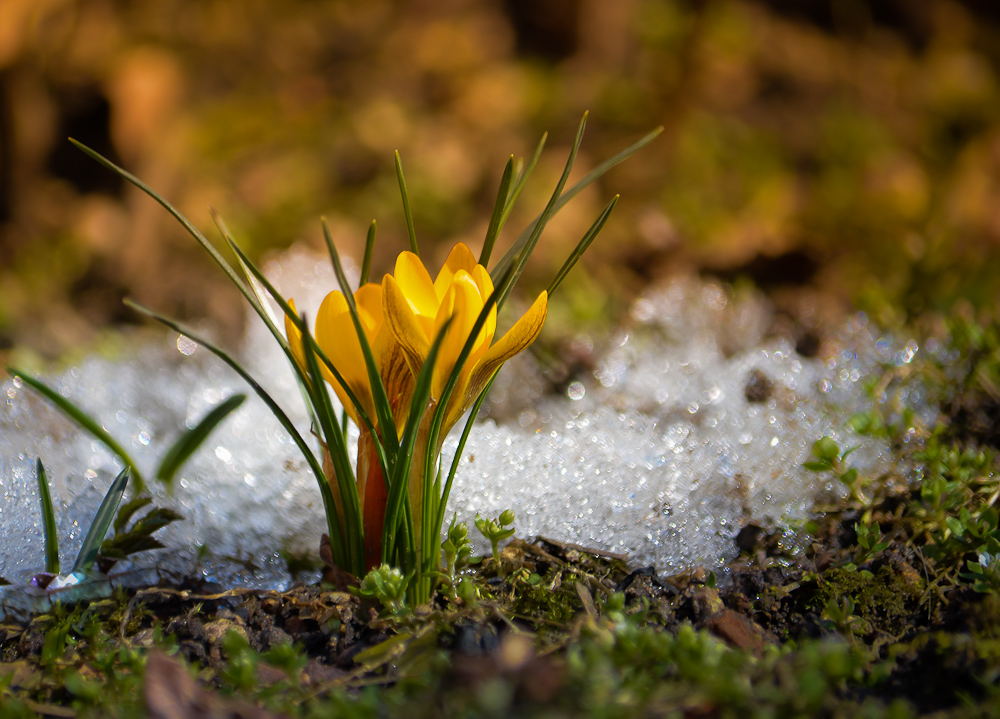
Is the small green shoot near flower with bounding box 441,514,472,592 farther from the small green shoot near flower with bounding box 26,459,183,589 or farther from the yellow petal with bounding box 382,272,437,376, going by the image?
the small green shoot near flower with bounding box 26,459,183,589

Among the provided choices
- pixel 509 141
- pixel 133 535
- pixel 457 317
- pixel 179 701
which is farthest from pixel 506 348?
pixel 509 141

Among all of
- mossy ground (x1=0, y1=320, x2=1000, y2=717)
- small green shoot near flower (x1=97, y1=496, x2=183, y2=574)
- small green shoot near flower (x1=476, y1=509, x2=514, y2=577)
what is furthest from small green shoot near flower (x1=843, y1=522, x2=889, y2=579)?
small green shoot near flower (x1=97, y1=496, x2=183, y2=574)

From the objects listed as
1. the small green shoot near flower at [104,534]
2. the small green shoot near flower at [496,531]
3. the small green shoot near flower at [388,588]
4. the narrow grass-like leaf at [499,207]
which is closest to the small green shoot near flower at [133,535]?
the small green shoot near flower at [104,534]

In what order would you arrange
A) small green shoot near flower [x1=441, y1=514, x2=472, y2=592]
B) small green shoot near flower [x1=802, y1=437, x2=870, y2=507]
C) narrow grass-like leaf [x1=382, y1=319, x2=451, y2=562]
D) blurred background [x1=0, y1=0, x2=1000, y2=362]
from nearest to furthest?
narrow grass-like leaf [x1=382, y1=319, x2=451, y2=562] → small green shoot near flower [x1=441, y1=514, x2=472, y2=592] → small green shoot near flower [x1=802, y1=437, x2=870, y2=507] → blurred background [x1=0, y1=0, x2=1000, y2=362]

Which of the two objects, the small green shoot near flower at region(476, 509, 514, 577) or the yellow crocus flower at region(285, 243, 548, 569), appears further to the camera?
the small green shoot near flower at region(476, 509, 514, 577)

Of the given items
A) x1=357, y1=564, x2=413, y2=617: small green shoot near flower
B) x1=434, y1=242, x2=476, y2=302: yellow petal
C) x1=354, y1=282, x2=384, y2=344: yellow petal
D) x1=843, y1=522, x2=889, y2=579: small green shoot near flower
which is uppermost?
x1=434, y1=242, x2=476, y2=302: yellow petal

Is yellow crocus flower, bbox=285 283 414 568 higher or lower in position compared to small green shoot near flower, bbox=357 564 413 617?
higher

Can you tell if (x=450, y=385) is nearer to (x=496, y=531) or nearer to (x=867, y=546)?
(x=496, y=531)

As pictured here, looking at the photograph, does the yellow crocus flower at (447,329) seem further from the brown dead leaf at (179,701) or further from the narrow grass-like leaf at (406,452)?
the brown dead leaf at (179,701)
